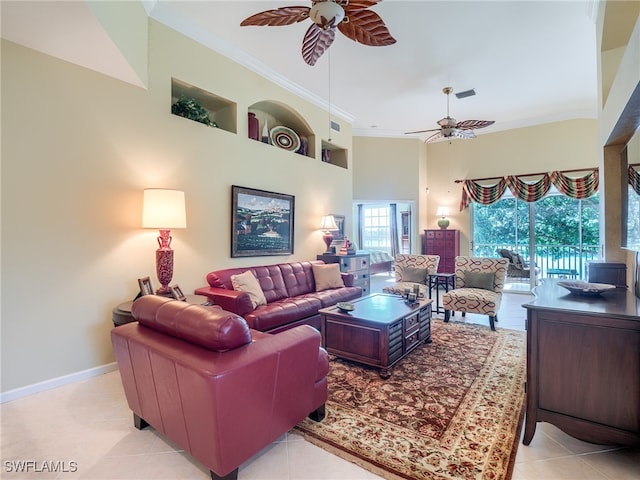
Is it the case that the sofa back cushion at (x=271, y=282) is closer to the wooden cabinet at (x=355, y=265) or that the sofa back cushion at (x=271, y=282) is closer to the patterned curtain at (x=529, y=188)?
the wooden cabinet at (x=355, y=265)

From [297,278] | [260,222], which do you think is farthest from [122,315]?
[297,278]

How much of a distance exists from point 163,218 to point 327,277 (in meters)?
2.42

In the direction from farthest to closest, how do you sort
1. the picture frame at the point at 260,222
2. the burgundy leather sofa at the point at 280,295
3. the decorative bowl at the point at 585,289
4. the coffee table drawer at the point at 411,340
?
1. the picture frame at the point at 260,222
2. the burgundy leather sofa at the point at 280,295
3. the coffee table drawer at the point at 411,340
4. the decorative bowl at the point at 585,289

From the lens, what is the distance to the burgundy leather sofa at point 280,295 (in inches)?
130

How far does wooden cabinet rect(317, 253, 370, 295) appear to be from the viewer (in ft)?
17.3

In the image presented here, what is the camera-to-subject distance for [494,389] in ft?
8.55

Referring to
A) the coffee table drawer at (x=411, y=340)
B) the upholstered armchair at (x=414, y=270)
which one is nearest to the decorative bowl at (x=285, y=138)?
the upholstered armchair at (x=414, y=270)

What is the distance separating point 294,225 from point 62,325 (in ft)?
10.2

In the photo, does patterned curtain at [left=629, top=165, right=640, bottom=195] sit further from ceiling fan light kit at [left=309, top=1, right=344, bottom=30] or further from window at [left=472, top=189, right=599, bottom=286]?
window at [left=472, top=189, right=599, bottom=286]

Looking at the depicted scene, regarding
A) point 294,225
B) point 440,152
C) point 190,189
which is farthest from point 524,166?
point 190,189

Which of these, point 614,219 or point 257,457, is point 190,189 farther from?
point 614,219

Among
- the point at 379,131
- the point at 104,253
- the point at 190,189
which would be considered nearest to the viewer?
the point at 104,253
